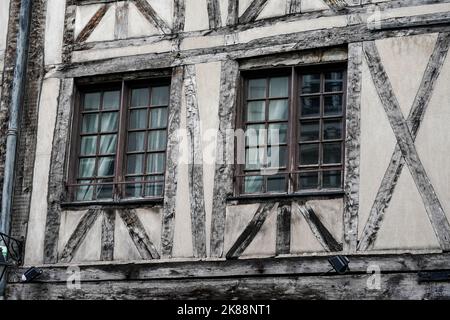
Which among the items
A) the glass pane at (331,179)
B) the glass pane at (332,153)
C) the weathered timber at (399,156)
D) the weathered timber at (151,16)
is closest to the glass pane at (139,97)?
the weathered timber at (151,16)

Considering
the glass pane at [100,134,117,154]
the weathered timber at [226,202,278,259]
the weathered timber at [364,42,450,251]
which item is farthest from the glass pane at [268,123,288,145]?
the glass pane at [100,134,117,154]

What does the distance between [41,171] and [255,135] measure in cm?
240

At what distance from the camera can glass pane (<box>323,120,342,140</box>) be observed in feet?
37.1

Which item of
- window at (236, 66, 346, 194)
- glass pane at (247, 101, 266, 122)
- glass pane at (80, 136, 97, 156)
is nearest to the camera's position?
window at (236, 66, 346, 194)

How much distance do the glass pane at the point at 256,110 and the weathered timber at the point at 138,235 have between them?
154 centimetres

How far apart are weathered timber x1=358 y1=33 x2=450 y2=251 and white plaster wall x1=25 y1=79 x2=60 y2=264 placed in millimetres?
3530

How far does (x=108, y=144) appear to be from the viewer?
40.5 feet

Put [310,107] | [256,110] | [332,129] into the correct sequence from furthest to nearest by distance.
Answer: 1. [256,110]
2. [310,107]
3. [332,129]

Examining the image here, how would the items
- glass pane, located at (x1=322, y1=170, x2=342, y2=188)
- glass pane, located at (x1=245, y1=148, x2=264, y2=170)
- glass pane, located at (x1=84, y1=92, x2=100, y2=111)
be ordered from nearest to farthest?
1. glass pane, located at (x1=322, y1=170, x2=342, y2=188)
2. glass pane, located at (x1=245, y1=148, x2=264, y2=170)
3. glass pane, located at (x1=84, y1=92, x2=100, y2=111)

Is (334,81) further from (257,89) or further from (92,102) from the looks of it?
(92,102)

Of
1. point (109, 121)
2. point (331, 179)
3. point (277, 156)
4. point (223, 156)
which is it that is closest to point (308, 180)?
point (331, 179)

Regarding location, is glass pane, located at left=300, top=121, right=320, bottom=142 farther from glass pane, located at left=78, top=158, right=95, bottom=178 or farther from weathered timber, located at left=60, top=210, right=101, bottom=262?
glass pane, located at left=78, top=158, right=95, bottom=178
